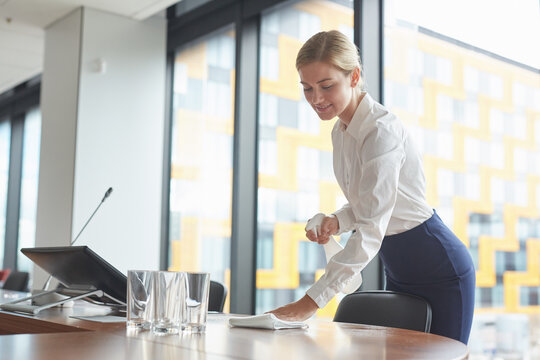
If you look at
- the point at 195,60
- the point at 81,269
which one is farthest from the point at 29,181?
the point at 81,269

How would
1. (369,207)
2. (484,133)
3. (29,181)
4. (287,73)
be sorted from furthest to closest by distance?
1. (29,181)
2. (287,73)
3. (484,133)
4. (369,207)

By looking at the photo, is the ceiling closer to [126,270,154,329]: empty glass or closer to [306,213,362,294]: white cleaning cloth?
[306,213,362,294]: white cleaning cloth

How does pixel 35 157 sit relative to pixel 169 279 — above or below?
above

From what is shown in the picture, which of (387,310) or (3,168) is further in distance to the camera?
(3,168)

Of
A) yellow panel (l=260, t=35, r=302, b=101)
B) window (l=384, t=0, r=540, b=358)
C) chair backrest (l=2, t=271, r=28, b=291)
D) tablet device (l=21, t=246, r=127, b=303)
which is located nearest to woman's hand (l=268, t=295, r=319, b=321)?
tablet device (l=21, t=246, r=127, b=303)

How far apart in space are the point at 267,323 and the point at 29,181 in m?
7.25

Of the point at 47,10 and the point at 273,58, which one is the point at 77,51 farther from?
the point at 273,58

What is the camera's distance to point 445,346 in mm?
1163

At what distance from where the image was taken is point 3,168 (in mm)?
8617

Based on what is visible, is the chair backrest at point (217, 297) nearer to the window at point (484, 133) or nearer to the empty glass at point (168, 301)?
the empty glass at point (168, 301)

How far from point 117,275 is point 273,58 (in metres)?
3.04

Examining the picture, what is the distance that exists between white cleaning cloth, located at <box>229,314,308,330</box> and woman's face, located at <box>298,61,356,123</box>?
0.61m

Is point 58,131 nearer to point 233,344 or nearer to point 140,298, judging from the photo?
point 140,298

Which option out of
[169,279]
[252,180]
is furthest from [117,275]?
[252,180]
